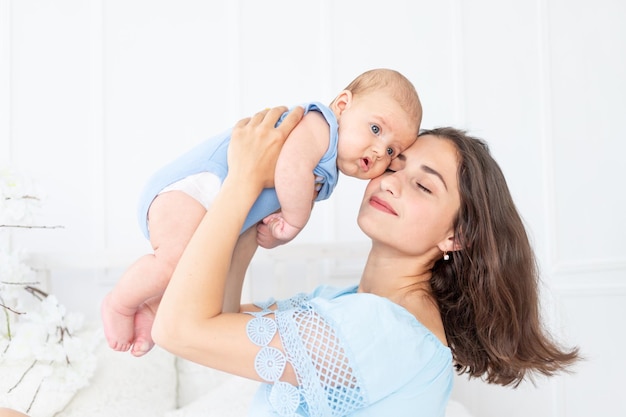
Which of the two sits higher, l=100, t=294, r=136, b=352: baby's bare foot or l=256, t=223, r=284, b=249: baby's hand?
l=256, t=223, r=284, b=249: baby's hand

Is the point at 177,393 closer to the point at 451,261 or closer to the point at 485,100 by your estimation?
the point at 451,261

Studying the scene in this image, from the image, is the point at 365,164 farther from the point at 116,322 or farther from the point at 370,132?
the point at 116,322

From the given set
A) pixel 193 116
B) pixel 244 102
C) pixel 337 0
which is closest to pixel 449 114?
pixel 337 0

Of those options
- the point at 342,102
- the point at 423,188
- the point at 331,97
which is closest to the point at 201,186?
the point at 342,102

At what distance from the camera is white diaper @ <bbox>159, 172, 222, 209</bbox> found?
1.38 meters

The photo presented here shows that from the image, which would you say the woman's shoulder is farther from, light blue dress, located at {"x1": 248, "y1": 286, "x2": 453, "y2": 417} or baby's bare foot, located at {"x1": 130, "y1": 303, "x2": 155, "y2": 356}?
baby's bare foot, located at {"x1": 130, "y1": 303, "x2": 155, "y2": 356}

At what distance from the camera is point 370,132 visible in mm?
1440

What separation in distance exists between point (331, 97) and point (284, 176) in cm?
143

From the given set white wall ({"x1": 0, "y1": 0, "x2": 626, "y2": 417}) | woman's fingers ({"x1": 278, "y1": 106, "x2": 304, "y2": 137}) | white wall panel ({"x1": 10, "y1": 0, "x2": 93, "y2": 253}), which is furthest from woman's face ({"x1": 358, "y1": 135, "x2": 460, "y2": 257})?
white wall panel ({"x1": 10, "y1": 0, "x2": 93, "y2": 253})

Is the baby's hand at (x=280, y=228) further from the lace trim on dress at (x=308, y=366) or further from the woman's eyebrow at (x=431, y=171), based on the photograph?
the woman's eyebrow at (x=431, y=171)

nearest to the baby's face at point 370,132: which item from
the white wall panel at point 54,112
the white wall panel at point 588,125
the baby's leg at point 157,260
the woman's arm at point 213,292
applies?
the woman's arm at point 213,292

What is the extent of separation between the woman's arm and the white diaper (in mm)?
86

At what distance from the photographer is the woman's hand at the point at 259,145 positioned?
1.32 meters

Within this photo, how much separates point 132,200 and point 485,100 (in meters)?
1.51
